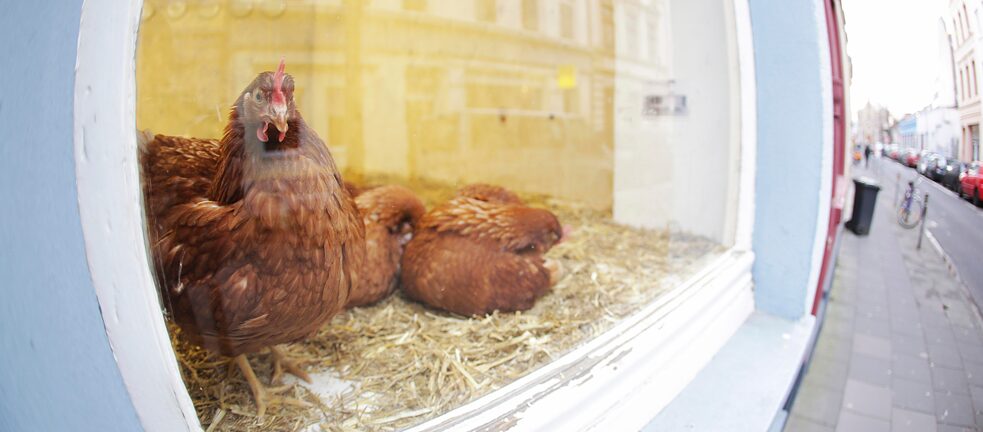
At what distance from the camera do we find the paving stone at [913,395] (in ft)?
4.55

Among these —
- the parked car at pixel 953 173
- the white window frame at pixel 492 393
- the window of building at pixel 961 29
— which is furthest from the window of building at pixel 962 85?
the white window frame at pixel 492 393

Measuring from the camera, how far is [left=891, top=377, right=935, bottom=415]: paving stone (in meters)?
1.39

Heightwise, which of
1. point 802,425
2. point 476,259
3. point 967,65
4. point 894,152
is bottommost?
point 802,425

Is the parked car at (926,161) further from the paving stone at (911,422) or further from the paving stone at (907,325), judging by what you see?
the paving stone at (911,422)

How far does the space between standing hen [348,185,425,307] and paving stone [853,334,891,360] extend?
184cm

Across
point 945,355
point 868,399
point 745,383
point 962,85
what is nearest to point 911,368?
point 945,355

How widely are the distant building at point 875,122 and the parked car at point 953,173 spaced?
2.51ft

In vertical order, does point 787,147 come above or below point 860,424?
above

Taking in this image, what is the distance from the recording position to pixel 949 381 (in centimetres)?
142

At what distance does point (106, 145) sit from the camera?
0.52m

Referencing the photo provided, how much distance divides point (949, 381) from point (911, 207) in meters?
1.00

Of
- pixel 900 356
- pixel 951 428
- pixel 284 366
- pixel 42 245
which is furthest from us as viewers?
pixel 900 356

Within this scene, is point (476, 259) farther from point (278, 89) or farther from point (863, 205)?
point (863, 205)

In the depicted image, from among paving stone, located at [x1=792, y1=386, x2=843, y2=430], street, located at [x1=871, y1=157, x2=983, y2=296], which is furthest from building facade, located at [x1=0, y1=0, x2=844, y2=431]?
street, located at [x1=871, y1=157, x2=983, y2=296]
